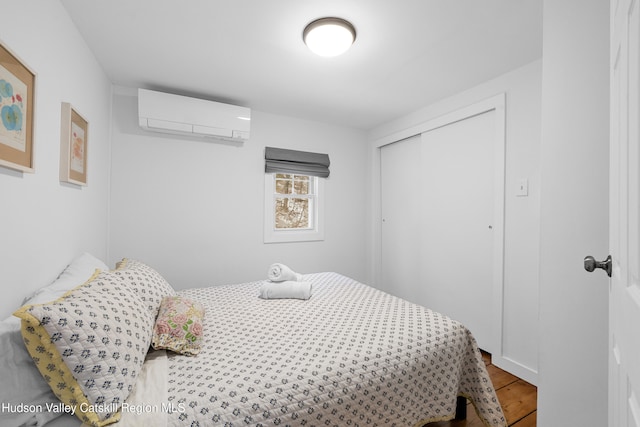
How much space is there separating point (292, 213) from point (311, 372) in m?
2.55

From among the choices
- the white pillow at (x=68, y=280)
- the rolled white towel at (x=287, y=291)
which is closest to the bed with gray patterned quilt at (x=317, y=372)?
the rolled white towel at (x=287, y=291)

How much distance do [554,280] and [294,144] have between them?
2.85 m

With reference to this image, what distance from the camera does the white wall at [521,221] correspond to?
2158 millimetres

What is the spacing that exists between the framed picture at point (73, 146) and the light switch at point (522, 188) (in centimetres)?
314

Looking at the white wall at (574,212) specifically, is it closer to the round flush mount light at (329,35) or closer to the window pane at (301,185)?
the round flush mount light at (329,35)

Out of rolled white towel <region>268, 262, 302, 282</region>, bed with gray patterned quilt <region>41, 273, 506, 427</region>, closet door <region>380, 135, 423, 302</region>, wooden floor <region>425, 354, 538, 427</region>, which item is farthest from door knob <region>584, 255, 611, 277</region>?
closet door <region>380, 135, 423, 302</region>

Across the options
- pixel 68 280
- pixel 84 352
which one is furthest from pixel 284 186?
pixel 84 352

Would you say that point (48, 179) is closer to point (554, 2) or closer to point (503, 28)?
point (554, 2)

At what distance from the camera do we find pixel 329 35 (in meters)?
1.76

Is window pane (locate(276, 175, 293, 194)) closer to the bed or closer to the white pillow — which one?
the bed

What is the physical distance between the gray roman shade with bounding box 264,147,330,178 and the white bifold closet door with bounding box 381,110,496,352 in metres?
0.88

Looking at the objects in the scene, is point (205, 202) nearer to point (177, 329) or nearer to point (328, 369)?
point (177, 329)

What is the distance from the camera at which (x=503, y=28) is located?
1.78 meters

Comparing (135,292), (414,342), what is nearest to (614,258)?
(414,342)
